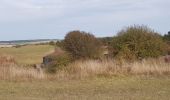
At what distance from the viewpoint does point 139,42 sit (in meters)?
33.6

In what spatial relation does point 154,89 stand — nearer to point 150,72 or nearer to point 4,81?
point 150,72

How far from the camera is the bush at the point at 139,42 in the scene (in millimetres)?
33156

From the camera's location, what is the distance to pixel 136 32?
3444cm

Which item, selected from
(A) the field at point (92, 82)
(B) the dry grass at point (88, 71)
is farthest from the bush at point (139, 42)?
(B) the dry grass at point (88, 71)

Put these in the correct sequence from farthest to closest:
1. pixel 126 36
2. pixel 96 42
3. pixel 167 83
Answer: pixel 96 42
pixel 126 36
pixel 167 83

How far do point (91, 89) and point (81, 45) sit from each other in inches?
999

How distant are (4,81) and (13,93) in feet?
14.7

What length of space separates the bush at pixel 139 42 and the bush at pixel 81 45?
774cm

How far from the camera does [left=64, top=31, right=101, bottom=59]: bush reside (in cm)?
4231

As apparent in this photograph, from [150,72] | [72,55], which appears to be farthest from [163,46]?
[150,72]

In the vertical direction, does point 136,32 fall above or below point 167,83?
above

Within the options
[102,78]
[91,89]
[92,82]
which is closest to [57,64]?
[102,78]

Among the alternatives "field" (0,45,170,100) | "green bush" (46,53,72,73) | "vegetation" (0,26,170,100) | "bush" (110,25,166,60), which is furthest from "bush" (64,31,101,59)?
"field" (0,45,170,100)

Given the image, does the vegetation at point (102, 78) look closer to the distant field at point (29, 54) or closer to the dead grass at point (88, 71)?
the dead grass at point (88, 71)
